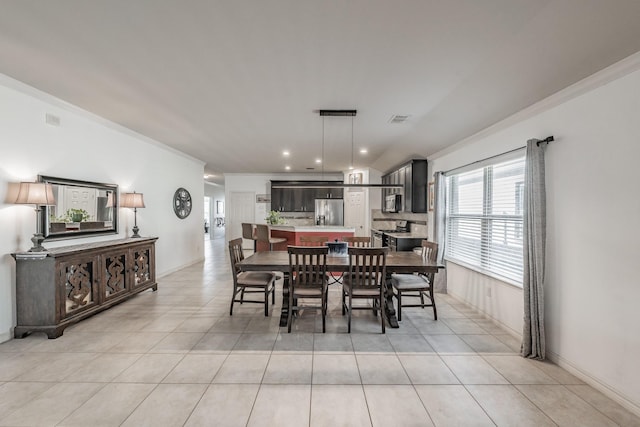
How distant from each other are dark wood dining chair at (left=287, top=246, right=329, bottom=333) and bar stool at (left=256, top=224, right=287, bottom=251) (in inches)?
117

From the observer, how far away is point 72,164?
11.8ft

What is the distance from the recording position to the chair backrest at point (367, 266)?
3127 mm

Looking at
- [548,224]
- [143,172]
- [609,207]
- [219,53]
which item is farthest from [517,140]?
[143,172]

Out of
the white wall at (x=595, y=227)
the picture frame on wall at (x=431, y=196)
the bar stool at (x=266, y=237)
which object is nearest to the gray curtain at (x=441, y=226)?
the picture frame on wall at (x=431, y=196)

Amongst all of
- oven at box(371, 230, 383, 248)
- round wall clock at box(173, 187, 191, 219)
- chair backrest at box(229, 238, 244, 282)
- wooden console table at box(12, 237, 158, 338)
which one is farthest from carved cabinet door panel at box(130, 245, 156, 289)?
oven at box(371, 230, 383, 248)

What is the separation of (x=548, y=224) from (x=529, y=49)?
5.09 feet

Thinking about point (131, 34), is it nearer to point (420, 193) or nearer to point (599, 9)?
point (599, 9)

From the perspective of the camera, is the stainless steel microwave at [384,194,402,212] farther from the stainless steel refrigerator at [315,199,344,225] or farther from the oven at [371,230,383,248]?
the stainless steel refrigerator at [315,199,344,225]

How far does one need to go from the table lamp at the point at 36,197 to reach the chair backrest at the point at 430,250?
4.35 metres

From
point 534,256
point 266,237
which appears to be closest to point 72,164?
point 266,237

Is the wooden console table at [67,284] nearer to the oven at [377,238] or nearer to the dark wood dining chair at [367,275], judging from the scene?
the dark wood dining chair at [367,275]

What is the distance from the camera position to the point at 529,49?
6.46 feet

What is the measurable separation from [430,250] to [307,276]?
1840mm

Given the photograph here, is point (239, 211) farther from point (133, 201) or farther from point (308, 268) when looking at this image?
point (308, 268)
